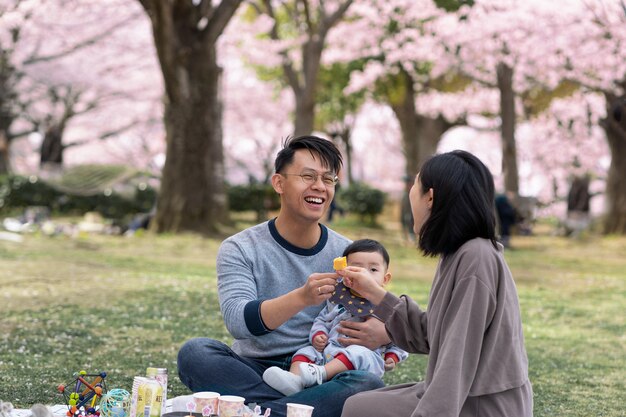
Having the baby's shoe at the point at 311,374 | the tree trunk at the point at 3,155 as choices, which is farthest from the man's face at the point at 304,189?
the tree trunk at the point at 3,155

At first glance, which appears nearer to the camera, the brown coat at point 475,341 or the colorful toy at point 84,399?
the brown coat at point 475,341

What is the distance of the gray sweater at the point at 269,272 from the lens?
3611 millimetres

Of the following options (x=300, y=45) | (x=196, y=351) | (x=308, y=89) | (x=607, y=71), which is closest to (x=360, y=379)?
(x=196, y=351)

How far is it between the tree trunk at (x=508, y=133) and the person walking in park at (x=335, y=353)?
1635 cm

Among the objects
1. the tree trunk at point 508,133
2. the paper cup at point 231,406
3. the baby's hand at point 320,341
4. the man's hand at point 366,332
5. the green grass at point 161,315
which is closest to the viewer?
the paper cup at point 231,406

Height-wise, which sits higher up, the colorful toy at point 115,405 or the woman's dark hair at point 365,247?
the woman's dark hair at point 365,247

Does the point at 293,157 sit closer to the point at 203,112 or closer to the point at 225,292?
the point at 225,292

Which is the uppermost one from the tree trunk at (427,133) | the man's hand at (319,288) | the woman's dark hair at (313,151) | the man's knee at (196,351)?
the tree trunk at (427,133)

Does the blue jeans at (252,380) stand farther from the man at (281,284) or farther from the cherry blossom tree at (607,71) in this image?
the cherry blossom tree at (607,71)

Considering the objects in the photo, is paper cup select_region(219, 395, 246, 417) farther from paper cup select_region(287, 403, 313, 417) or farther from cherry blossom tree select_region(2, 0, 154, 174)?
cherry blossom tree select_region(2, 0, 154, 174)

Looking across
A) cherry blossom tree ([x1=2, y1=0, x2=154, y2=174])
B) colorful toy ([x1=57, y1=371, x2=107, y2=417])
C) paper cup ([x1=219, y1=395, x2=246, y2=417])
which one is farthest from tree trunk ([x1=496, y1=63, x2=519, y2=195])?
paper cup ([x1=219, y1=395, x2=246, y2=417])

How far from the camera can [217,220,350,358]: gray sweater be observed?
3611mm

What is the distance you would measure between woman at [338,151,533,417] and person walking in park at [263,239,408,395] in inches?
24.7

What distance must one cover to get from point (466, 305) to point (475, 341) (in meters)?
0.11
